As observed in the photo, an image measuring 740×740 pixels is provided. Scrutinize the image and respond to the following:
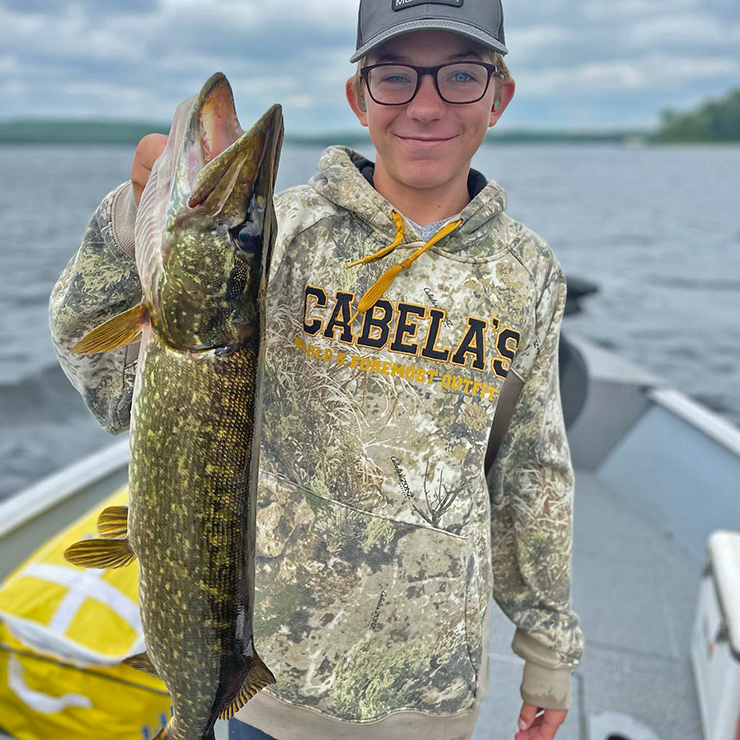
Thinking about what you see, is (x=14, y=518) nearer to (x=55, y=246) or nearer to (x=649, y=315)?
(x=649, y=315)

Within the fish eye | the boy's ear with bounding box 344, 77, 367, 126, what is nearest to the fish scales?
the fish eye

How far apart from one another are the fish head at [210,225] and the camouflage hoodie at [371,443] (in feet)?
1.01

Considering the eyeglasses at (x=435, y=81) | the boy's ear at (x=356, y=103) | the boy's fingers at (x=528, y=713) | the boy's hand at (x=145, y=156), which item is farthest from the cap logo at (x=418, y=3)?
the boy's fingers at (x=528, y=713)

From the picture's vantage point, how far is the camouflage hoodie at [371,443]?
65.5 inches

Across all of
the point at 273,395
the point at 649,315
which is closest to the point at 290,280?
the point at 273,395

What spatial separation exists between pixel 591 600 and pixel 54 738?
9.89 ft

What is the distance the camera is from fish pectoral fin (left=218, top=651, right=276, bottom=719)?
1.51m

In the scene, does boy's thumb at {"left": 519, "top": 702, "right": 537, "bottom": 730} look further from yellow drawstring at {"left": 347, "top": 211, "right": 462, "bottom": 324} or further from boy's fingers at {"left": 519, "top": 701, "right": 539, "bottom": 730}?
yellow drawstring at {"left": 347, "top": 211, "right": 462, "bottom": 324}

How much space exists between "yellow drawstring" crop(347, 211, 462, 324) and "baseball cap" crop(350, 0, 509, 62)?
0.39 meters

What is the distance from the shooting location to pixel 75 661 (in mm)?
2512

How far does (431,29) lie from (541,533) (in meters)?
1.30

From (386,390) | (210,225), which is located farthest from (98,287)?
(386,390)

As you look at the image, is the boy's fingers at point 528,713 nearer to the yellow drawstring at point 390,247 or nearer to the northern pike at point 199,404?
the northern pike at point 199,404

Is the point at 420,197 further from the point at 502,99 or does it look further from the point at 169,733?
the point at 169,733
